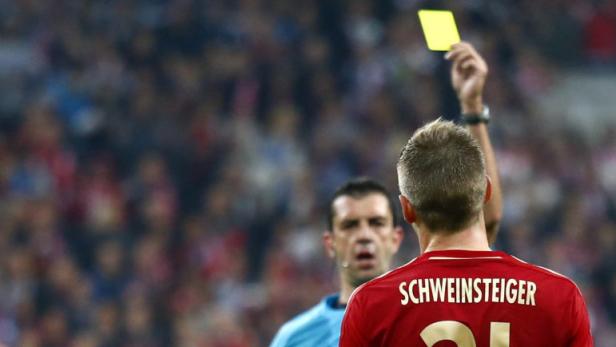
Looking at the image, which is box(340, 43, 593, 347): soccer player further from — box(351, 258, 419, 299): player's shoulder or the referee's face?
the referee's face

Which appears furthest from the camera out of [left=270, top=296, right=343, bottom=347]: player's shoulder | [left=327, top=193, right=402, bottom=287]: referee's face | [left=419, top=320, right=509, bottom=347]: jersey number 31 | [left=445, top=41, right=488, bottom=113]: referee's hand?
[left=327, top=193, right=402, bottom=287]: referee's face

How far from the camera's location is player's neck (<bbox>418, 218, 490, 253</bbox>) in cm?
273

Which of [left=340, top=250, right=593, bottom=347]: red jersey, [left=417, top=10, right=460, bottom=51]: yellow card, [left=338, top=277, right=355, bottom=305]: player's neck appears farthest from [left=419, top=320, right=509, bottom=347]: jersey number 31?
[left=338, top=277, right=355, bottom=305]: player's neck

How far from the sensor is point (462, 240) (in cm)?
273

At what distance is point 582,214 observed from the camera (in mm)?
10898

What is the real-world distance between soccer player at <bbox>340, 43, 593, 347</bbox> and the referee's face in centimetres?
183

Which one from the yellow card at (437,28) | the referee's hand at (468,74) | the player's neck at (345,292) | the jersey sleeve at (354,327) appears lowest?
the player's neck at (345,292)

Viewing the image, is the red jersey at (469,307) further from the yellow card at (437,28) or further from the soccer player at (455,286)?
the yellow card at (437,28)

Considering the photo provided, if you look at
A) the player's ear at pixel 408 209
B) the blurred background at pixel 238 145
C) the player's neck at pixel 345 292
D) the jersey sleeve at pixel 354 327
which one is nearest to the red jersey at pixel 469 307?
the jersey sleeve at pixel 354 327

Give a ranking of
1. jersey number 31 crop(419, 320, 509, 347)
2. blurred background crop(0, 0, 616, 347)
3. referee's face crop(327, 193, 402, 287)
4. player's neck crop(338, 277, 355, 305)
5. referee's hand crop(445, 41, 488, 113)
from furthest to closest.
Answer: blurred background crop(0, 0, 616, 347), referee's face crop(327, 193, 402, 287), player's neck crop(338, 277, 355, 305), referee's hand crop(445, 41, 488, 113), jersey number 31 crop(419, 320, 509, 347)

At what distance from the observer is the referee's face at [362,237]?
463 centimetres

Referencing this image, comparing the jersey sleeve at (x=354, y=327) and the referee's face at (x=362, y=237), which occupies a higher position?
the referee's face at (x=362, y=237)

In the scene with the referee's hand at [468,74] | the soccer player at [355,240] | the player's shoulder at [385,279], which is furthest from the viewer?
the soccer player at [355,240]

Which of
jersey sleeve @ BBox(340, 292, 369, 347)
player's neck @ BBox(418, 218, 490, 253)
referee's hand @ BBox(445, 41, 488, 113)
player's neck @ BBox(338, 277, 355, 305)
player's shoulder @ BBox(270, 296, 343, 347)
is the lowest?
player's shoulder @ BBox(270, 296, 343, 347)
